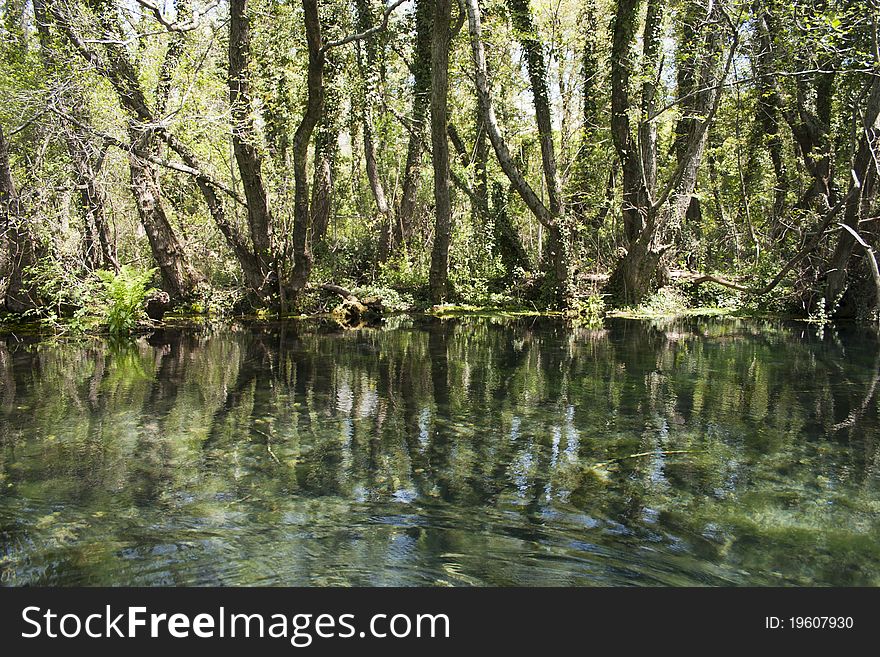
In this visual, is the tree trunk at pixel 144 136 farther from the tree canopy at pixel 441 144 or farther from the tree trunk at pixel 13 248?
the tree trunk at pixel 13 248

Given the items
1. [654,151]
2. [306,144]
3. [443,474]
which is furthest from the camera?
[654,151]

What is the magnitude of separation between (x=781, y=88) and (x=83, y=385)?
18.2 m

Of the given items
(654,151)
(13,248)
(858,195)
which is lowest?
(13,248)

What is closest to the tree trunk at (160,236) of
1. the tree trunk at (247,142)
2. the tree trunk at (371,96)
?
the tree trunk at (247,142)

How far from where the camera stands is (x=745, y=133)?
76.8 feet

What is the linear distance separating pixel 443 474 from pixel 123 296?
11.4 meters

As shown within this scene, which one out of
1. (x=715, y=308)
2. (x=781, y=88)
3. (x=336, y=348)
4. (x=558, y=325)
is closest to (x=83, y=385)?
(x=336, y=348)

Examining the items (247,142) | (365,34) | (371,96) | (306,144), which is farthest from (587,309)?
(247,142)

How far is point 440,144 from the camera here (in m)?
17.8

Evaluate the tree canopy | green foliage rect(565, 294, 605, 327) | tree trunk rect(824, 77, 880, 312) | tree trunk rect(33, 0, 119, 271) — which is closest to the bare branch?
the tree canopy

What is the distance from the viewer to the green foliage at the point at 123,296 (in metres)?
14.3

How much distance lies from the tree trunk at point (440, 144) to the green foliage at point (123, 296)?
709 centimetres

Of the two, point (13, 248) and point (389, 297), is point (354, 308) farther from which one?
point (13, 248)

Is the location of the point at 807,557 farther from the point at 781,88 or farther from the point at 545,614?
the point at 781,88
